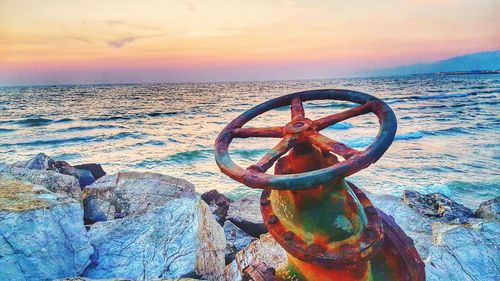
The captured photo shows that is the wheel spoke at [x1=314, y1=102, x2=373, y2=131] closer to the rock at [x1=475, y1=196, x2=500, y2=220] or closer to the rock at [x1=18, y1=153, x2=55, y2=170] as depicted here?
the rock at [x1=475, y1=196, x2=500, y2=220]

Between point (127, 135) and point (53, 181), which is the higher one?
point (53, 181)

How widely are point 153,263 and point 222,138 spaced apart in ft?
5.28

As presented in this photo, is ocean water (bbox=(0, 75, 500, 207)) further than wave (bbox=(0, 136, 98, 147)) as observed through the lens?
No

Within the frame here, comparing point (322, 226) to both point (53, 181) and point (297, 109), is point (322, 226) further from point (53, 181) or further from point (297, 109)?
point (53, 181)

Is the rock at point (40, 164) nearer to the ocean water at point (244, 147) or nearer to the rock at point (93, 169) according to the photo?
the rock at point (93, 169)

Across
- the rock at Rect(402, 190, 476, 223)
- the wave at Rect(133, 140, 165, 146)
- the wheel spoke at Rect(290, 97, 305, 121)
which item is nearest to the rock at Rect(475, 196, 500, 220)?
the rock at Rect(402, 190, 476, 223)

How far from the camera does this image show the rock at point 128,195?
487cm

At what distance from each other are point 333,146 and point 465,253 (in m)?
2.21

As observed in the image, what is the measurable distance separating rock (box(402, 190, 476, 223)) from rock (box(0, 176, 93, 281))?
4.52 meters

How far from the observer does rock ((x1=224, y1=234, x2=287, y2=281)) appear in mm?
3305

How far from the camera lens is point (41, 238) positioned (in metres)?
2.86

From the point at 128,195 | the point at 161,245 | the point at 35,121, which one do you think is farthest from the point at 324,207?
the point at 35,121

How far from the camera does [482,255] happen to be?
3.15 meters

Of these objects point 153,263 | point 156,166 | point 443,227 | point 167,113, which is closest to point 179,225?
point 153,263
